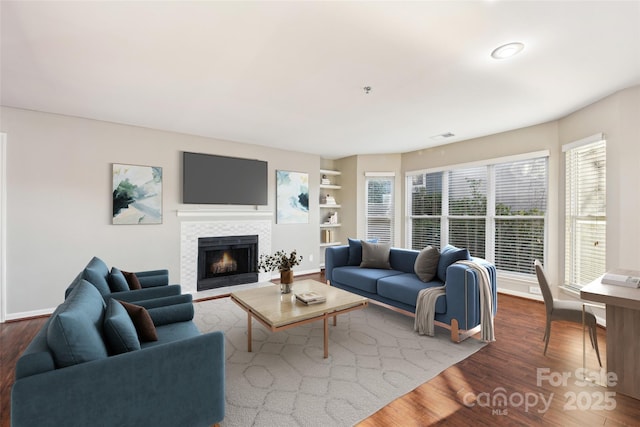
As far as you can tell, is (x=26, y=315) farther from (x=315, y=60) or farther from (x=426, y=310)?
(x=426, y=310)

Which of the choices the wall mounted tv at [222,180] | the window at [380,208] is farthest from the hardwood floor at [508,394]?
the window at [380,208]

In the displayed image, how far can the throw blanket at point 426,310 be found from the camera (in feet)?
10.0

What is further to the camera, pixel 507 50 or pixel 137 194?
pixel 137 194

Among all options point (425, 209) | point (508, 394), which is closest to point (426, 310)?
point (508, 394)

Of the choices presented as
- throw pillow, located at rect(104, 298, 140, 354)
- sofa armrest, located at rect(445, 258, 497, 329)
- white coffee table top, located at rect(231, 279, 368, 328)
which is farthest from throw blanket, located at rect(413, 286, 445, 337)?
throw pillow, located at rect(104, 298, 140, 354)

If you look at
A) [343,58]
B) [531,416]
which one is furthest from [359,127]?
[531,416]

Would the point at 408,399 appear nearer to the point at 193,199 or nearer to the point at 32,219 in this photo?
the point at 193,199

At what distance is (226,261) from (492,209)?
15.3 feet

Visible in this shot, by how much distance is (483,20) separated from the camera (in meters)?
1.92

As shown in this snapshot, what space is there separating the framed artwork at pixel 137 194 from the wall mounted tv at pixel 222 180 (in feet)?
1.36

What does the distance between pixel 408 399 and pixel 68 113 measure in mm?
4991

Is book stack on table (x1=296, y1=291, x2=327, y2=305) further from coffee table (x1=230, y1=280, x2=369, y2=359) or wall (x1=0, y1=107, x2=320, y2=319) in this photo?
wall (x1=0, y1=107, x2=320, y2=319)

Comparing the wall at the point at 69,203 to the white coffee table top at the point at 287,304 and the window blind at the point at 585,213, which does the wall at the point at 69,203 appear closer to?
the white coffee table top at the point at 287,304

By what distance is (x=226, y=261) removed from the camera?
5.22m
